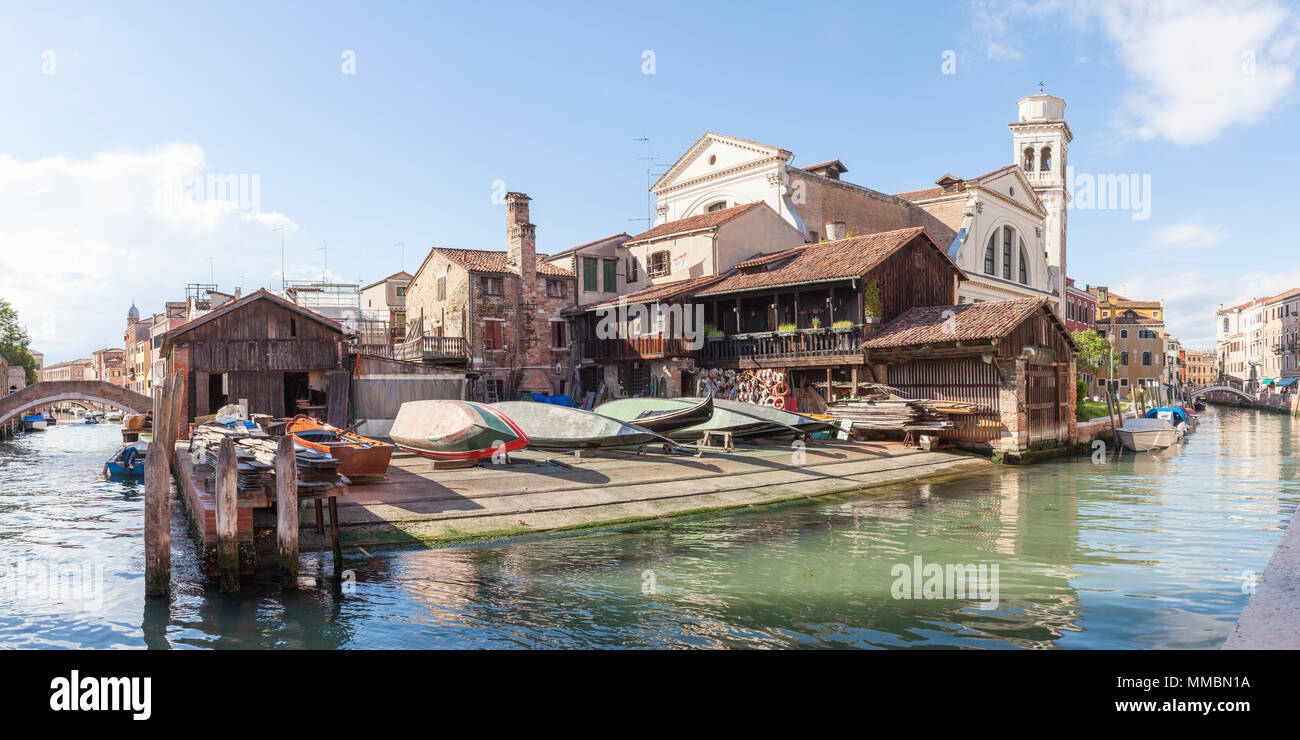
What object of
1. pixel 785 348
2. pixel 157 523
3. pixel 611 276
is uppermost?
pixel 611 276

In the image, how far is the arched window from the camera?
4353 centimetres

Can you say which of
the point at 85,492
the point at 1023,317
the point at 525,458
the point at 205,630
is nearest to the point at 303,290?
the point at 85,492

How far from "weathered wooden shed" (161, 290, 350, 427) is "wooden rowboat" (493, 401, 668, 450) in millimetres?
12768

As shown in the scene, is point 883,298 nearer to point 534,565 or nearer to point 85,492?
point 534,565

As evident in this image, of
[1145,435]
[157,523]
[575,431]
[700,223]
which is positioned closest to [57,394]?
[700,223]

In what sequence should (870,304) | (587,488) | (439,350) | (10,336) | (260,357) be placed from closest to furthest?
1. (587,488)
2. (870,304)
3. (260,357)
4. (439,350)
5. (10,336)

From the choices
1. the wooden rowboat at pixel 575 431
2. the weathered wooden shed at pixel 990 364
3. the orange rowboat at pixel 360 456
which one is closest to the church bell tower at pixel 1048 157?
the weathered wooden shed at pixel 990 364

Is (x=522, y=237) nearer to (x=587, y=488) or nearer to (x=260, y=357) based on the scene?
(x=260, y=357)

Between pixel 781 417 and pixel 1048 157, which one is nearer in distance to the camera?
pixel 781 417

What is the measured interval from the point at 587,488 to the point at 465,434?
3057 mm

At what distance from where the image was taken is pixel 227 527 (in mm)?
10227

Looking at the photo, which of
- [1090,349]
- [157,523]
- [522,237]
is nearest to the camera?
[157,523]
